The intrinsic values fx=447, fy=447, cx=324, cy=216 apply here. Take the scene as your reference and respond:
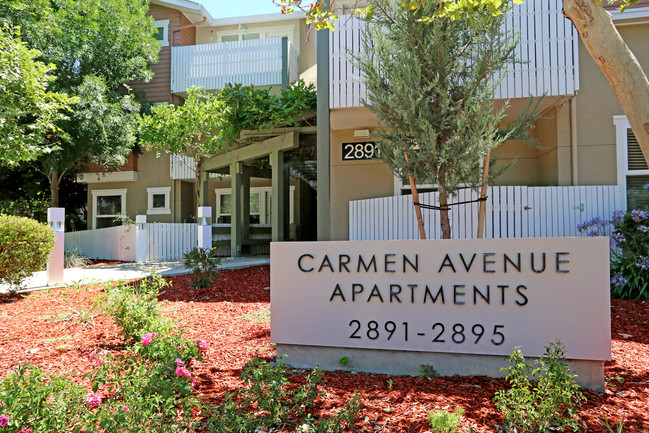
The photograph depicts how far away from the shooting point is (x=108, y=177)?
649 inches

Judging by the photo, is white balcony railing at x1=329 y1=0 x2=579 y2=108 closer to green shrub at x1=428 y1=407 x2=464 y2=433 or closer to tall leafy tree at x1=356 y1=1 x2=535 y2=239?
tall leafy tree at x1=356 y1=1 x2=535 y2=239

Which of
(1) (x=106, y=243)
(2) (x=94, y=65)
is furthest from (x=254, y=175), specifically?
(2) (x=94, y=65)

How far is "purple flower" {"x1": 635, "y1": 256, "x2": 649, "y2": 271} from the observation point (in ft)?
19.6

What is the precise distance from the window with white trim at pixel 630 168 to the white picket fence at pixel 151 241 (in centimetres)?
1094

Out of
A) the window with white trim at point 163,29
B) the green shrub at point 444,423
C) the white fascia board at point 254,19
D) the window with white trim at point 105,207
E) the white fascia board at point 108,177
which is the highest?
the white fascia board at point 254,19

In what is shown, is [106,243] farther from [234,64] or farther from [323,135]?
[323,135]

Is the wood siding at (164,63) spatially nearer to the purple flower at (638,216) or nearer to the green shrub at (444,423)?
the purple flower at (638,216)

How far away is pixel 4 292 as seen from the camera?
22.7ft

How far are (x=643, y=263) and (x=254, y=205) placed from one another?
540 inches

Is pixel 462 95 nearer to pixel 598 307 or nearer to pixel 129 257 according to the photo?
pixel 598 307

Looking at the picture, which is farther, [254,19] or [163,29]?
[163,29]

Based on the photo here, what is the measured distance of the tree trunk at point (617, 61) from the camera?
3.04 m

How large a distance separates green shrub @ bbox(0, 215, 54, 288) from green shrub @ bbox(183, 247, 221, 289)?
2.17 meters

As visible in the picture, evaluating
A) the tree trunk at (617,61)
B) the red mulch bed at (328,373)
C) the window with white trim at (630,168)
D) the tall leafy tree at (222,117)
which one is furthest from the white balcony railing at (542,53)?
the tree trunk at (617,61)
